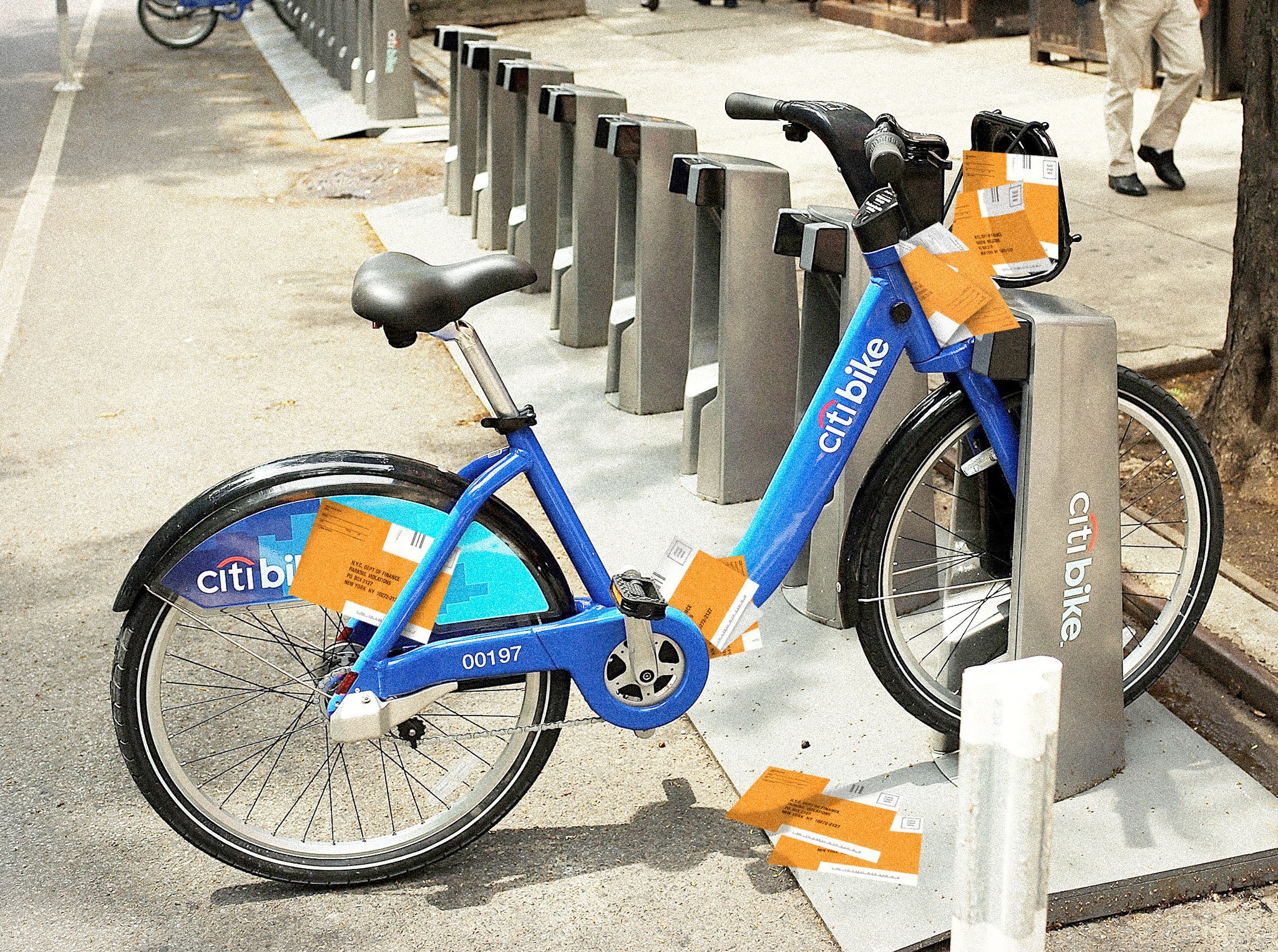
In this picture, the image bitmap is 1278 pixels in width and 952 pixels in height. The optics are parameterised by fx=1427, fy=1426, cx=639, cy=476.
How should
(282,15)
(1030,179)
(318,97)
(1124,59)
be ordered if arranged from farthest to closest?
(282,15)
(318,97)
(1124,59)
(1030,179)

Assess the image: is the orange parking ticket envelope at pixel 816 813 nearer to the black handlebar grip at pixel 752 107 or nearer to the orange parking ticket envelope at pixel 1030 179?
the orange parking ticket envelope at pixel 1030 179

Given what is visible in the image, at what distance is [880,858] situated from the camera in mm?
3023

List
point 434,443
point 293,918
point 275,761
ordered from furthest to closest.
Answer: point 434,443, point 275,761, point 293,918

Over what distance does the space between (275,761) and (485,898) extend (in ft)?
2.40

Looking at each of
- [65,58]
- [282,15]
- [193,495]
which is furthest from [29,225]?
[282,15]

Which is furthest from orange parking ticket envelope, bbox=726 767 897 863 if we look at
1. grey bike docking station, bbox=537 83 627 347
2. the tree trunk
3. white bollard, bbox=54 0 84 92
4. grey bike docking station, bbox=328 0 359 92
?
white bollard, bbox=54 0 84 92

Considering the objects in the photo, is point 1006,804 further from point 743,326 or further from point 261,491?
point 743,326

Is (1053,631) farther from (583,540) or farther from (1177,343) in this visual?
(1177,343)

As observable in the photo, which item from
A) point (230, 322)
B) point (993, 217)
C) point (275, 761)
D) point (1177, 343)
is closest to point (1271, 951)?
point (993, 217)

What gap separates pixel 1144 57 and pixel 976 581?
5836mm

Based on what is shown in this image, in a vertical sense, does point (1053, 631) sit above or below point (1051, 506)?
below

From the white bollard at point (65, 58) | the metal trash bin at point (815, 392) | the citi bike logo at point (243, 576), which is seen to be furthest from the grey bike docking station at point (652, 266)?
the white bollard at point (65, 58)

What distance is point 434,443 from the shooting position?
555 centimetres

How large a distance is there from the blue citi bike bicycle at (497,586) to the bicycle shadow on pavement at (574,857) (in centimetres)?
7
